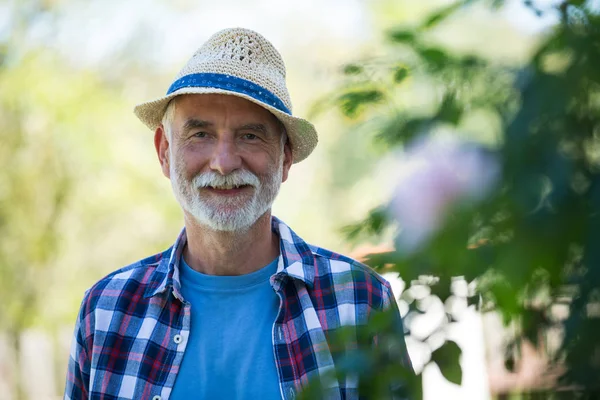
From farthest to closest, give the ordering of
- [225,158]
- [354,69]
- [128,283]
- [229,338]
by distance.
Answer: [128,283], [225,158], [229,338], [354,69]

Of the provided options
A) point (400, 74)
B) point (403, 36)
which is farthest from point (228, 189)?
point (403, 36)

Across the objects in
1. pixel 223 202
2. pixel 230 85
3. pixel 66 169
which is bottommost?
pixel 223 202

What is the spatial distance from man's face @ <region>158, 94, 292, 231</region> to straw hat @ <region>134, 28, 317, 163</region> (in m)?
0.05

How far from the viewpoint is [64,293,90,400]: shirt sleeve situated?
237 cm

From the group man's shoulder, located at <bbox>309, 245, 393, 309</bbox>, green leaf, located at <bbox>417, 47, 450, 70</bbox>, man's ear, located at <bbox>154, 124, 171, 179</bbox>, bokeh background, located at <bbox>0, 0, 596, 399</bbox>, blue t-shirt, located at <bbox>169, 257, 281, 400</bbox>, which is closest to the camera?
green leaf, located at <bbox>417, 47, 450, 70</bbox>

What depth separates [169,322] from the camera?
90.2 inches

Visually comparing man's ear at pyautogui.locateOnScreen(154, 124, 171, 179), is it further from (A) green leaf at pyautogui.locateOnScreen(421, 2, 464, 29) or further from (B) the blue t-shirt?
(A) green leaf at pyautogui.locateOnScreen(421, 2, 464, 29)

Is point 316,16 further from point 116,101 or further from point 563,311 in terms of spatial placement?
point 563,311

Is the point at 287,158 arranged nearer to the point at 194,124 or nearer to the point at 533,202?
the point at 194,124

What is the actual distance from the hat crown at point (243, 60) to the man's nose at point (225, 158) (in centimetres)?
23

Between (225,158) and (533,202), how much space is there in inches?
68.8

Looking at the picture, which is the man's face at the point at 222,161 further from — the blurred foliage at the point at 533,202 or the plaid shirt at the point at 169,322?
the blurred foliage at the point at 533,202

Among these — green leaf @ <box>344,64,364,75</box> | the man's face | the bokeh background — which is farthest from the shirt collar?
the bokeh background

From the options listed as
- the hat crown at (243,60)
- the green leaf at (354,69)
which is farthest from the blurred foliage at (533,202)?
the hat crown at (243,60)
